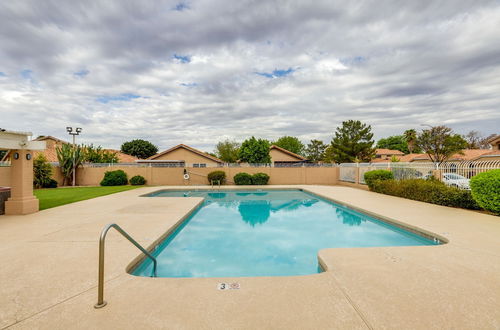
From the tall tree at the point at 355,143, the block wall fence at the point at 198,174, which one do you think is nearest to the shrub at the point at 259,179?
the block wall fence at the point at 198,174

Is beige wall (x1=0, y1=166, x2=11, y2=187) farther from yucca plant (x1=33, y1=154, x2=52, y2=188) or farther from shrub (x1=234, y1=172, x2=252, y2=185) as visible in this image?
shrub (x1=234, y1=172, x2=252, y2=185)

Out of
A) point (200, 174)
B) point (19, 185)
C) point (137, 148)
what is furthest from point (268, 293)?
point (137, 148)

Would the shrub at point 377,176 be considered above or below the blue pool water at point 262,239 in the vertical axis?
above

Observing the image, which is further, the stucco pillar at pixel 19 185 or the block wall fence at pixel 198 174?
the block wall fence at pixel 198 174

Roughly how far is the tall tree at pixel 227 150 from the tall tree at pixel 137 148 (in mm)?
20939

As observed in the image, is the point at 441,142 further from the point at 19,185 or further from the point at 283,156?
the point at 19,185

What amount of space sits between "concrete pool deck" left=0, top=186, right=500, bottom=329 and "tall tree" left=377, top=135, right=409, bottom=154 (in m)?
81.5

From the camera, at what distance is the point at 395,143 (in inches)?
3034

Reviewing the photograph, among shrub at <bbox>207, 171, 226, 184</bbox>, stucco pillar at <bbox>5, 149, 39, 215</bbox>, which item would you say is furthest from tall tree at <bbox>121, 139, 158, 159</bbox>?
stucco pillar at <bbox>5, 149, 39, 215</bbox>

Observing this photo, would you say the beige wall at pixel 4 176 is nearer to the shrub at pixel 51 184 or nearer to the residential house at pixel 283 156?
the shrub at pixel 51 184

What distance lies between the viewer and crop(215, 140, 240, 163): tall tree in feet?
152

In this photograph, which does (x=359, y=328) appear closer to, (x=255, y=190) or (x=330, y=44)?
(x=330, y=44)

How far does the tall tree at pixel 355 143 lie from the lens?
43812 mm

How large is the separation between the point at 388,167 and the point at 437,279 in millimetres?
13767
